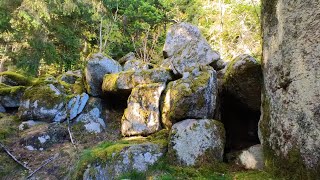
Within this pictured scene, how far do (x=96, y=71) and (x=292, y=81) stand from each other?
6.57 meters

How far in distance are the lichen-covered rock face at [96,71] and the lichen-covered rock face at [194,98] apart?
12.0ft

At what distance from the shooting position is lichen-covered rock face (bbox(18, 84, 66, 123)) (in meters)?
8.48

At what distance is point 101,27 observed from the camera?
19328mm

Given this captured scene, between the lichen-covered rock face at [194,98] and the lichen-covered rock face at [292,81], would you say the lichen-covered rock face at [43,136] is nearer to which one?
the lichen-covered rock face at [194,98]

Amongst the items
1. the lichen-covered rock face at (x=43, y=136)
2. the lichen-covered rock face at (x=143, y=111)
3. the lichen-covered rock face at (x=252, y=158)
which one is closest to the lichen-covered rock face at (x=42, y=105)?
the lichen-covered rock face at (x=43, y=136)

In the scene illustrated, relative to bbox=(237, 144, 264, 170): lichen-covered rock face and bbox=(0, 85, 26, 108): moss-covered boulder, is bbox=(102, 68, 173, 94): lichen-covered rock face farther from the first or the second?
bbox=(0, 85, 26, 108): moss-covered boulder

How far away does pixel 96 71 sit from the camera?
9070 mm

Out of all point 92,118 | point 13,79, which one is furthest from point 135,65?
point 13,79

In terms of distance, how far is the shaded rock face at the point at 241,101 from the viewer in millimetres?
5430

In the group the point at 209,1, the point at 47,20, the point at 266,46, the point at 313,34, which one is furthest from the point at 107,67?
the point at 209,1

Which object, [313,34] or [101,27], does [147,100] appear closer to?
[313,34]

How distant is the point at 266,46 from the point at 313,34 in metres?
1.26

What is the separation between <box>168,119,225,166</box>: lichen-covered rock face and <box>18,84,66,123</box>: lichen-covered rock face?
4.64 metres

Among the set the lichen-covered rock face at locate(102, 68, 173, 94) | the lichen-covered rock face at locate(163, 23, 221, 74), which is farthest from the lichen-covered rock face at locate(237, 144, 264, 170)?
the lichen-covered rock face at locate(102, 68, 173, 94)
